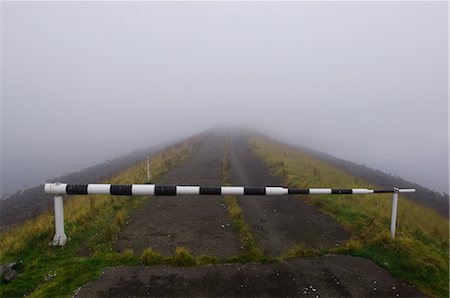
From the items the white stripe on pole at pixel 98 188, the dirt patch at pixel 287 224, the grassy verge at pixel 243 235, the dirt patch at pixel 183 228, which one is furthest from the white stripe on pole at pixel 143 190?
the dirt patch at pixel 287 224

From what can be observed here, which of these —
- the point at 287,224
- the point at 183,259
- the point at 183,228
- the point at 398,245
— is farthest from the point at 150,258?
the point at 398,245

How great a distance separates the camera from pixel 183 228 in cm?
791

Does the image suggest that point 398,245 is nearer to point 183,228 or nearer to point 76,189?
point 183,228

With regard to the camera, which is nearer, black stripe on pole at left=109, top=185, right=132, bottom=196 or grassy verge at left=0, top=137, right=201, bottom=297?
grassy verge at left=0, top=137, right=201, bottom=297

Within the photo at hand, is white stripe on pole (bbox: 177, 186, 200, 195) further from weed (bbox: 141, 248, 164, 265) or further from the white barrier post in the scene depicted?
the white barrier post

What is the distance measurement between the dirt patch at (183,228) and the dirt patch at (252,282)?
0.84m

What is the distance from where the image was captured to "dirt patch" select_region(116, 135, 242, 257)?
22.0 feet

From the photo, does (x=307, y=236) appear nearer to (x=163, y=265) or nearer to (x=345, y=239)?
(x=345, y=239)

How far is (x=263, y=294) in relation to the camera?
16.3 feet

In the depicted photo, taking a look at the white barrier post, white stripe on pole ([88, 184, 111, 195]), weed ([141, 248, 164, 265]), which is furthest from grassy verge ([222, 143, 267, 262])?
the white barrier post

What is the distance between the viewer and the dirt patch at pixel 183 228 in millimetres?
6719

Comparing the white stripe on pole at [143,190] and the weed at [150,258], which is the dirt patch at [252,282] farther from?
the white stripe on pole at [143,190]

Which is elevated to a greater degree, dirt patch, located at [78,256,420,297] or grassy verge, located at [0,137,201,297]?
grassy verge, located at [0,137,201,297]

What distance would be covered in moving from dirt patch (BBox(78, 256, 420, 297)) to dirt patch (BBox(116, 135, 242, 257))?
2.75 ft
